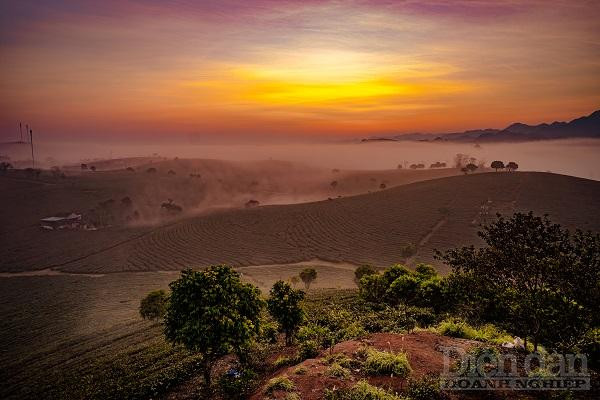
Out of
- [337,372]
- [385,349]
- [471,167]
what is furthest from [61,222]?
[471,167]

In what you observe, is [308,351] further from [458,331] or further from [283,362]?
[458,331]

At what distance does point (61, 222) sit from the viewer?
463 feet

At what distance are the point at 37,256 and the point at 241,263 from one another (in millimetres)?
63890

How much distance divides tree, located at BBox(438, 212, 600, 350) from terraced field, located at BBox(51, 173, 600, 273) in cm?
7533

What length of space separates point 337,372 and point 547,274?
10338 millimetres

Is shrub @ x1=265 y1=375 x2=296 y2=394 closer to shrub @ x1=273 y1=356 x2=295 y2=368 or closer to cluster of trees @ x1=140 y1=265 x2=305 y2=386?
cluster of trees @ x1=140 y1=265 x2=305 y2=386

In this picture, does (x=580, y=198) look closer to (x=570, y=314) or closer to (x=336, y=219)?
(x=336, y=219)

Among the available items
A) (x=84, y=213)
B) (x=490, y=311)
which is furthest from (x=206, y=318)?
(x=84, y=213)

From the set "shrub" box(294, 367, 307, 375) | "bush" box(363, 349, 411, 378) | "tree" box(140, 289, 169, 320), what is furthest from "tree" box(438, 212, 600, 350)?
"tree" box(140, 289, 169, 320)

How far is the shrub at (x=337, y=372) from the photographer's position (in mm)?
16547

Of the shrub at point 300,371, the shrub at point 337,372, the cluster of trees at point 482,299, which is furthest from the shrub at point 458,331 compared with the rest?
the shrub at point 300,371

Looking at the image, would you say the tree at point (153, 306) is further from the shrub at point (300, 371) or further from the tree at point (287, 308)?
the shrub at point (300, 371)

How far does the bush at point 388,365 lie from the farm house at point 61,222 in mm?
151545

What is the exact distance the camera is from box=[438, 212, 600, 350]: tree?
15.1 metres
